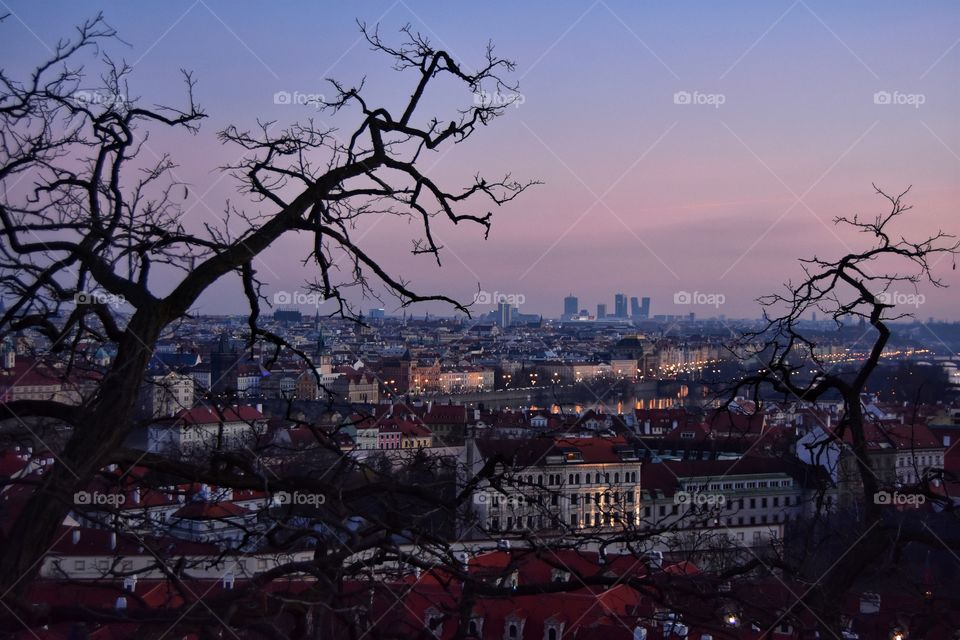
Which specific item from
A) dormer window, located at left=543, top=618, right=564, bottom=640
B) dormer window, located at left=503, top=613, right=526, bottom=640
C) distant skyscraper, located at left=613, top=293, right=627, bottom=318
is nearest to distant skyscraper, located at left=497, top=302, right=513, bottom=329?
distant skyscraper, located at left=613, top=293, right=627, bottom=318

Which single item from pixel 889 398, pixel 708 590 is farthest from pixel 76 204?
pixel 889 398

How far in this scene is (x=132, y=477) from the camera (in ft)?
9.64

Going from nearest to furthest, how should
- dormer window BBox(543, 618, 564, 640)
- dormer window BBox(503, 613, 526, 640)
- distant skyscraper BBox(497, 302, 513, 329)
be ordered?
dormer window BBox(503, 613, 526, 640)
dormer window BBox(543, 618, 564, 640)
distant skyscraper BBox(497, 302, 513, 329)

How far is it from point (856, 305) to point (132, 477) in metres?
2.12

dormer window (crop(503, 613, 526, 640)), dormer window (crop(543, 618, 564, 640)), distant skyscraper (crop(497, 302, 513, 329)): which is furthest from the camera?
distant skyscraper (crop(497, 302, 513, 329))

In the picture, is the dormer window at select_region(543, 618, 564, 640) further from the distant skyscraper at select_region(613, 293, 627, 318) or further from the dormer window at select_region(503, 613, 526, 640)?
the distant skyscraper at select_region(613, 293, 627, 318)

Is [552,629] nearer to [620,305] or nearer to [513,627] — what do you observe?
[513,627]

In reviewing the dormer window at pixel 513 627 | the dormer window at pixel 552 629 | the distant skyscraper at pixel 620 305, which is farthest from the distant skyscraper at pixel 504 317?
the dormer window at pixel 552 629

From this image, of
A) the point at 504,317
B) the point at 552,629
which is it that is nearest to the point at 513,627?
the point at 552,629

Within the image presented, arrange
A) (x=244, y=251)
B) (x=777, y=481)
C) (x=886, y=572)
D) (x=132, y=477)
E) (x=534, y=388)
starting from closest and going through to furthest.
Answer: (x=244, y=251), (x=132, y=477), (x=886, y=572), (x=777, y=481), (x=534, y=388)

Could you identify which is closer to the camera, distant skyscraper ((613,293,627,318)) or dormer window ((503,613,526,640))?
dormer window ((503,613,526,640))

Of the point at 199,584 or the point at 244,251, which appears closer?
the point at 244,251

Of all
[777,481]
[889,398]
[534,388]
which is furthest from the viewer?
[534,388]

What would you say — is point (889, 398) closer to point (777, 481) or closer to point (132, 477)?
point (777, 481)
